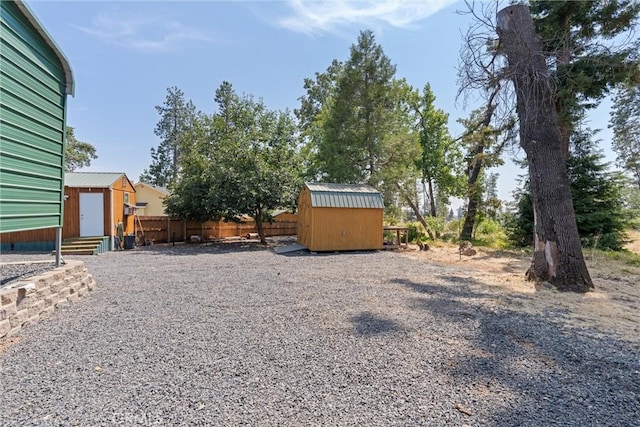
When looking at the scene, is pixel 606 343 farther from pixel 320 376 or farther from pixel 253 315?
pixel 253 315

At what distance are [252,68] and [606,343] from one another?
43.8 feet

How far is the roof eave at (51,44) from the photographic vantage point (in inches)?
140

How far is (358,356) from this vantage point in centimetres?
286

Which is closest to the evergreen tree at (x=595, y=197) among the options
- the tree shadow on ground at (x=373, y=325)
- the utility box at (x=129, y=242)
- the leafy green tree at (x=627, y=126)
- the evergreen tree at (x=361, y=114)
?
the leafy green tree at (x=627, y=126)

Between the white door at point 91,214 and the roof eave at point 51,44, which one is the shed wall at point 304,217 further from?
the roof eave at point 51,44

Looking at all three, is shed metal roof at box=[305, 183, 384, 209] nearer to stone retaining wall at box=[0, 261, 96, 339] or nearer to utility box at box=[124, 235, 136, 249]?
utility box at box=[124, 235, 136, 249]

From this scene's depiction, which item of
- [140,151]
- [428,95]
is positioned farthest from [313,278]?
[140,151]

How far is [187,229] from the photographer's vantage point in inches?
576

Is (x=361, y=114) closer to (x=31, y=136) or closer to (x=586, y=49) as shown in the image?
(x=586, y=49)

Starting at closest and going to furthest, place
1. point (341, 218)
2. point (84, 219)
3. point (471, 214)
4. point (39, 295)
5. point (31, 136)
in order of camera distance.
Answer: point (39, 295)
point (31, 136)
point (84, 219)
point (341, 218)
point (471, 214)

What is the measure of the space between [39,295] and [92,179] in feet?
32.3

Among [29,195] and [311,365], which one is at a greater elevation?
[29,195]

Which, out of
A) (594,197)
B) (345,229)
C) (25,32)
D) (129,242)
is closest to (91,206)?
(129,242)

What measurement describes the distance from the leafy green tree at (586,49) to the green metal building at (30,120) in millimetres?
8136
